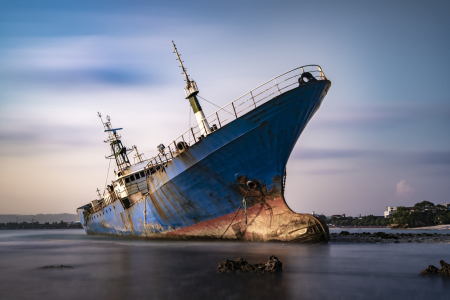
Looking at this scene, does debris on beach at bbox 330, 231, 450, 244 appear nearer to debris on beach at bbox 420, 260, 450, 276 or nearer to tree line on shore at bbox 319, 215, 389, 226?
debris on beach at bbox 420, 260, 450, 276

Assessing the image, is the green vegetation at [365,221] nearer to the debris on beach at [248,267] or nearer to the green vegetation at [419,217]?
the green vegetation at [419,217]

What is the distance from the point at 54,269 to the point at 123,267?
247 centimetres

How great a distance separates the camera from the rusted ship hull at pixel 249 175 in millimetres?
18516

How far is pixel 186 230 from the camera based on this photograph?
912 inches

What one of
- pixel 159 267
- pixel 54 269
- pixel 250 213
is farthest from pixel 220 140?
pixel 54 269

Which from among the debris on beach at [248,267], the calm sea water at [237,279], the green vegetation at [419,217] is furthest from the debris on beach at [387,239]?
the green vegetation at [419,217]

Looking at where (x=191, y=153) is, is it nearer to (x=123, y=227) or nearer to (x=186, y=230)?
(x=186, y=230)

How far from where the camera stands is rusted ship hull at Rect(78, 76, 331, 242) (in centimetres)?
1852

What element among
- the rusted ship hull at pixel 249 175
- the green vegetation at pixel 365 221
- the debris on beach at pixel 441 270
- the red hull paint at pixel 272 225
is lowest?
the green vegetation at pixel 365 221

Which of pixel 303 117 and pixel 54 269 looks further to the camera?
pixel 303 117

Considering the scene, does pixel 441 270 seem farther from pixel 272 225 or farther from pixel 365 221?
pixel 365 221

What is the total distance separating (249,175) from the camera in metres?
19.6

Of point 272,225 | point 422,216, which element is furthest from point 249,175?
point 422,216

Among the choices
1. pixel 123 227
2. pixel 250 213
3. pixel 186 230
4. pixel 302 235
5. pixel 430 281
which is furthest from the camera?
pixel 123 227
